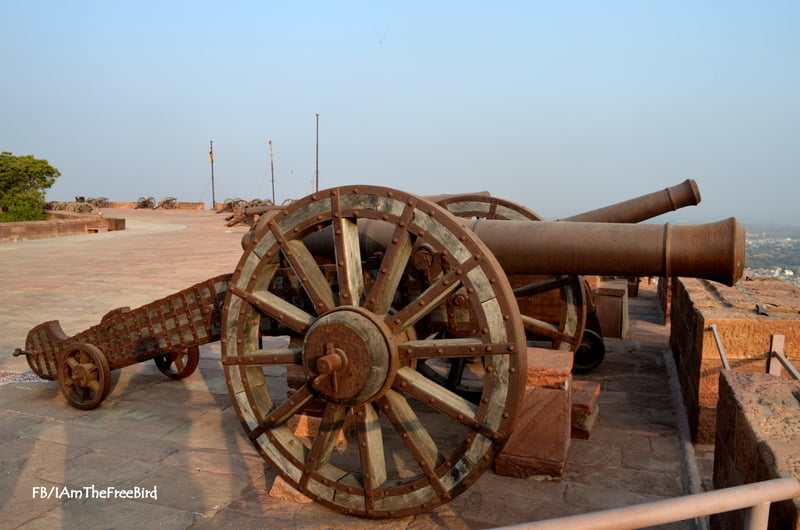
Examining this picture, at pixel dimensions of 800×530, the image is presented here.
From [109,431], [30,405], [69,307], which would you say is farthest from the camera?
[69,307]

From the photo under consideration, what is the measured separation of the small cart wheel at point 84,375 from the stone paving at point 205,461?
0.36 ft

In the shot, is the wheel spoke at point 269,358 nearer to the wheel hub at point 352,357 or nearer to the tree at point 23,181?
the wheel hub at point 352,357

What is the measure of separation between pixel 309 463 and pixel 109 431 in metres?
2.07

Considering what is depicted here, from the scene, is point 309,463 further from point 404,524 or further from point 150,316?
point 150,316

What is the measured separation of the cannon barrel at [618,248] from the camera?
309cm

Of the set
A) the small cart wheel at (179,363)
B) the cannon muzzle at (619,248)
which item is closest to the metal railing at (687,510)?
the cannon muzzle at (619,248)

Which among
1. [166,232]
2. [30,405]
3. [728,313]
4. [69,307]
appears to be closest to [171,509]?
[30,405]

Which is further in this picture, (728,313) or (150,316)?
(150,316)

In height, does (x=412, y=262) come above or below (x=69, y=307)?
above

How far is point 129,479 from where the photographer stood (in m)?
3.78

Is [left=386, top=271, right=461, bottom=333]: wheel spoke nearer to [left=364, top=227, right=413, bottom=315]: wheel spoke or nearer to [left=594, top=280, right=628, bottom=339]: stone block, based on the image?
[left=364, top=227, right=413, bottom=315]: wheel spoke

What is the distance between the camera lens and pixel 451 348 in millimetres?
2986

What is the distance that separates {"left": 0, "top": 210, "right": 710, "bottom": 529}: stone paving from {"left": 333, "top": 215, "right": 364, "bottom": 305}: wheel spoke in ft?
3.74
